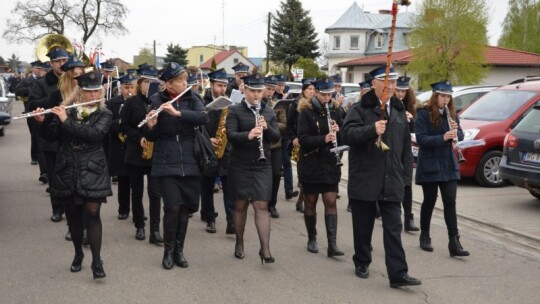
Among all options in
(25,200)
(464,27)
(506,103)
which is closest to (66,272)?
(25,200)

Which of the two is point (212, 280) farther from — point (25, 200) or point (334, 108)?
point (25, 200)

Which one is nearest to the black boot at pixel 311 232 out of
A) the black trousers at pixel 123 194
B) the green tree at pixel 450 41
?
the black trousers at pixel 123 194

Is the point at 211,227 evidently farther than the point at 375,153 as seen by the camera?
Yes

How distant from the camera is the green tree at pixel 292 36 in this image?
201 ft

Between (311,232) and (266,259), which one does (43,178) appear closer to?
(311,232)

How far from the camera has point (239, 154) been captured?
6.41 meters

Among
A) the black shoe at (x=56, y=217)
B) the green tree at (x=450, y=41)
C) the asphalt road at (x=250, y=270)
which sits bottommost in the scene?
the asphalt road at (x=250, y=270)

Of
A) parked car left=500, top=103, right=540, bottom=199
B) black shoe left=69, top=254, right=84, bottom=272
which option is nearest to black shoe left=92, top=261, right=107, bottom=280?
black shoe left=69, top=254, right=84, bottom=272

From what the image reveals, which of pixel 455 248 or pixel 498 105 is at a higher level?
pixel 498 105

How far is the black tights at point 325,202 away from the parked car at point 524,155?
3.84 meters

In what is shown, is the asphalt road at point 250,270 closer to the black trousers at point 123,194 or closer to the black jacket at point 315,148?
the black trousers at point 123,194

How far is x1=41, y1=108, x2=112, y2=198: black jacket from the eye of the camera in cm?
555

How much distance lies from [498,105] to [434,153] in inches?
230

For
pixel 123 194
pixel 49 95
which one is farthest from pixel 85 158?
pixel 123 194
